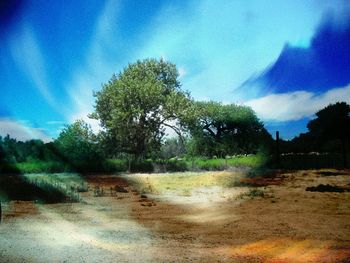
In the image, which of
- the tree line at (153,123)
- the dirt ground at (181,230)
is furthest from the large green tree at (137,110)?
the dirt ground at (181,230)

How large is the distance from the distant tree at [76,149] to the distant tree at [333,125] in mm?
16058

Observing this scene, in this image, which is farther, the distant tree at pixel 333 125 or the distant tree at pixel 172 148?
the distant tree at pixel 172 148

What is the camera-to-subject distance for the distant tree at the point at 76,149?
94.1ft

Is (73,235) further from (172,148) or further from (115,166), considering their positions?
(172,148)

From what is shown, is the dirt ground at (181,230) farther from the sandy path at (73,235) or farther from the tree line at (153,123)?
the tree line at (153,123)

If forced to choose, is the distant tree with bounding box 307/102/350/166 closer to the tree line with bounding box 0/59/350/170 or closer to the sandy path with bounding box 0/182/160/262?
the tree line with bounding box 0/59/350/170

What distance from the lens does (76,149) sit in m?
29.8

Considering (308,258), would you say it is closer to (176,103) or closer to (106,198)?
(106,198)

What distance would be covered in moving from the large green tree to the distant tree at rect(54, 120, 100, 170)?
2822 mm

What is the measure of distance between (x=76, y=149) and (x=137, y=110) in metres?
6.45

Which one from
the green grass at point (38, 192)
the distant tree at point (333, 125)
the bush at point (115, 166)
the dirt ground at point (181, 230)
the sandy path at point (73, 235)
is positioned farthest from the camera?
the bush at point (115, 166)

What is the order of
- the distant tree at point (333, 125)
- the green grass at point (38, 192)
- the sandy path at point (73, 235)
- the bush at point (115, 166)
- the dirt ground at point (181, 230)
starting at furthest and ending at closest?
the bush at point (115, 166)
the distant tree at point (333, 125)
the green grass at point (38, 192)
the dirt ground at point (181, 230)
the sandy path at point (73, 235)

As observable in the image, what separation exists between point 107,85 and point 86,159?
9453 mm

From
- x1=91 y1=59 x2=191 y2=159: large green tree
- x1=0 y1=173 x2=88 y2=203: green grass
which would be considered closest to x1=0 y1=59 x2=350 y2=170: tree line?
x1=91 y1=59 x2=191 y2=159: large green tree
